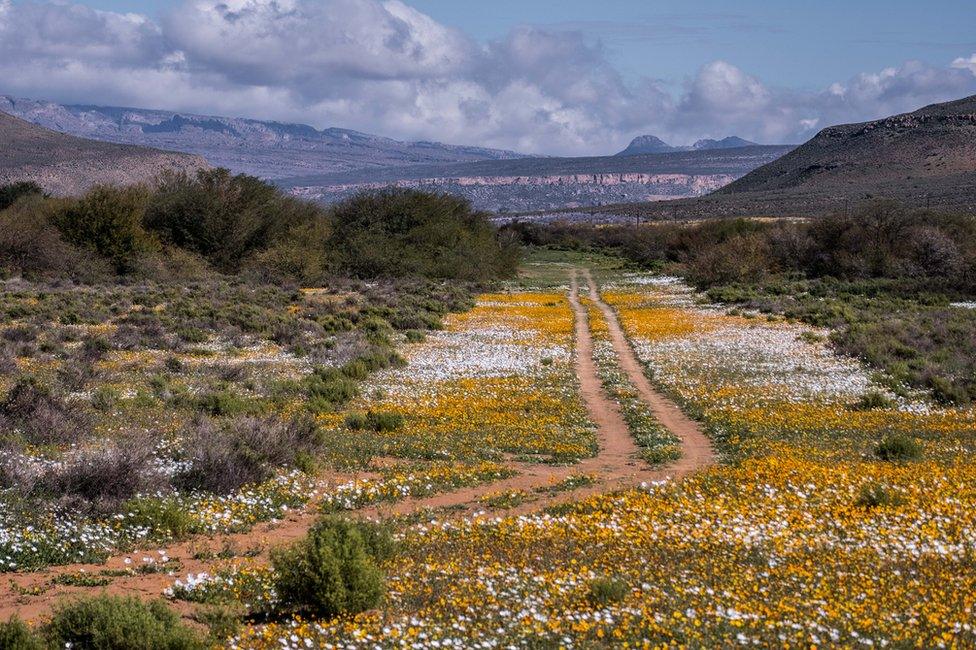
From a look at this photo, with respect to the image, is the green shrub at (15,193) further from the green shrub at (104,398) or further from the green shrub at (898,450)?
the green shrub at (898,450)

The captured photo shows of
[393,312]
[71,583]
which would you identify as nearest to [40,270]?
[393,312]

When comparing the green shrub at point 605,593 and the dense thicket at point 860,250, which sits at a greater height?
the dense thicket at point 860,250

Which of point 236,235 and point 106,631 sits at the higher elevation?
point 236,235

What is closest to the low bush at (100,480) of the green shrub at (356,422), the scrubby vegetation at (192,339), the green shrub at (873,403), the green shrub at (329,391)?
the scrubby vegetation at (192,339)

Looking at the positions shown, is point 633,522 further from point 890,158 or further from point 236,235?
point 890,158

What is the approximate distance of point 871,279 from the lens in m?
55.2

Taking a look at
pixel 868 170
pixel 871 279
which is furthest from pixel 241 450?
pixel 868 170

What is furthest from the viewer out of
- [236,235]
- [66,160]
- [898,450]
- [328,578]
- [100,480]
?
[66,160]

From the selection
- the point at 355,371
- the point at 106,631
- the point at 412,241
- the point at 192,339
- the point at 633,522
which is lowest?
the point at 192,339

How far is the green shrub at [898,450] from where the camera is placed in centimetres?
1443

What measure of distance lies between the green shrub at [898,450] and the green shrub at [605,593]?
8.17 meters

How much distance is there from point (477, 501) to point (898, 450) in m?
7.14

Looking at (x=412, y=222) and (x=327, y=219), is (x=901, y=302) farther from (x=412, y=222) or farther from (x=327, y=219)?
(x=327, y=219)

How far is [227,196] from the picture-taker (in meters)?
64.6
